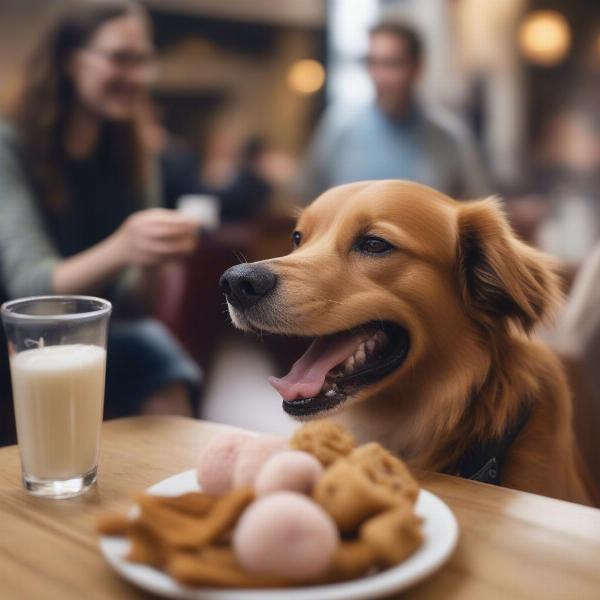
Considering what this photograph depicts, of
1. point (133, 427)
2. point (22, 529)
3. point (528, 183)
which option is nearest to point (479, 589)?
point (22, 529)

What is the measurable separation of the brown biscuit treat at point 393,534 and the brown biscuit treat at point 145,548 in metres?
0.16

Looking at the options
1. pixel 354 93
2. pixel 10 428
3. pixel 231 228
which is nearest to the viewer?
pixel 10 428

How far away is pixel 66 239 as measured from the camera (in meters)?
1.97

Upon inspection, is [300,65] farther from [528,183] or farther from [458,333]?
[458,333]

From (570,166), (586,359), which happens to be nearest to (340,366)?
(586,359)

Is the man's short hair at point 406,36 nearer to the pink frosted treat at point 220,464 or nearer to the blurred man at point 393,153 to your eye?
the blurred man at point 393,153

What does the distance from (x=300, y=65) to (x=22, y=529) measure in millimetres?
5893

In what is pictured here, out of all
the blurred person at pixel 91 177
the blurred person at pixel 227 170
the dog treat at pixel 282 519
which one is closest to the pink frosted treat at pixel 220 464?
the dog treat at pixel 282 519

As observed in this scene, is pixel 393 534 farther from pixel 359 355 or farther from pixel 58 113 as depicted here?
pixel 58 113

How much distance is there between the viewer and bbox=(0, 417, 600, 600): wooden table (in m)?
0.64

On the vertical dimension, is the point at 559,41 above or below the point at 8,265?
above

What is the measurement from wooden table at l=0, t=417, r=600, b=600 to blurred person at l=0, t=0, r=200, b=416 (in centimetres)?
97

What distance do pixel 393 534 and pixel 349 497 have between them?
0.15 ft

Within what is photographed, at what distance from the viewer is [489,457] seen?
3.48 ft
